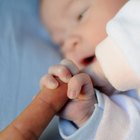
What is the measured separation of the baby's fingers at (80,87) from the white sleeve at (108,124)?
1.0 inches

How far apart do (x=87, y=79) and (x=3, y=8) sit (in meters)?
0.53

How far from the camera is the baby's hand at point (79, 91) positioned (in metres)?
0.67

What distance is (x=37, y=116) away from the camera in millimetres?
641

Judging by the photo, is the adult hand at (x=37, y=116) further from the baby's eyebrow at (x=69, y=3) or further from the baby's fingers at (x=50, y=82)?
the baby's eyebrow at (x=69, y=3)

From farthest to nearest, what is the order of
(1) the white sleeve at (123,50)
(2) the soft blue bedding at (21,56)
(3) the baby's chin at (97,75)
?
(2) the soft blue bedding at (21,56) < (3) the baby's chin at (97,75) < (1) the white sleeve at (123,50)

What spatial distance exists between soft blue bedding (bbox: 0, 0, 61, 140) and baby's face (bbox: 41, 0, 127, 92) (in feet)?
0.22

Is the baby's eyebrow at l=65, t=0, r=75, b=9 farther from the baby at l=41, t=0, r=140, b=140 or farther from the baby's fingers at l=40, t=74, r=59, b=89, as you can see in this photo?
the baby's fingers at l=40, t=74, r=59, b=89

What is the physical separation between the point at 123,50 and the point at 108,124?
15 cm

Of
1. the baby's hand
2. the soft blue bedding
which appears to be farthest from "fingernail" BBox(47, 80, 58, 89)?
the soft blue bedding

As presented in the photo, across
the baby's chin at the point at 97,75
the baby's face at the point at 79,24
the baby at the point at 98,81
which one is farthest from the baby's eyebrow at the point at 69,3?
the baby's chin at the point at 97,75

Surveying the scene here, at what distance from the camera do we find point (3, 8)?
43.3 inches

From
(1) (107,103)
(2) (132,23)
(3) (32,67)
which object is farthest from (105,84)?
(3) (32,67)

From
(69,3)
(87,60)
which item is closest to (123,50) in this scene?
(87,60)

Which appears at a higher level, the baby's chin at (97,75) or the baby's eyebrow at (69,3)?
the baby's eyebrow at (69,3)
